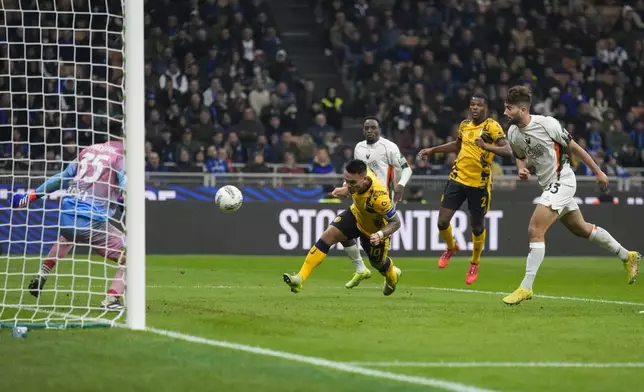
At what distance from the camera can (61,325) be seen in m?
8.82

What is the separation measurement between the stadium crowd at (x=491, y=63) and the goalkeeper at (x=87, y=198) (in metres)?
14.6

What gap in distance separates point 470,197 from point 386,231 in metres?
3.81

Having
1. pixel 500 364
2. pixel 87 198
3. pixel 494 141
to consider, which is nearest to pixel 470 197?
pixel 494 141

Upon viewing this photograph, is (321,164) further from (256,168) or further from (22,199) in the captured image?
(22,199)

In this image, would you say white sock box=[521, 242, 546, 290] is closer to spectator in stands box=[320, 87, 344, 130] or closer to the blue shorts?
the blue shorts

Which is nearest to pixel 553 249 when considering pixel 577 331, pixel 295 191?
pixel 295 191

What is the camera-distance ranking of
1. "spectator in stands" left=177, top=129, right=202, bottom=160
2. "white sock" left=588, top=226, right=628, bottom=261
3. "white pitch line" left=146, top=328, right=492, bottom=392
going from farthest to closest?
"spectator in stands" left=177, top=129, right=202, bottom=160, "white sock" left=588, top=226, right=628, bottom=261, "white pitch line" left=146, top=328, right=492, bottom=392

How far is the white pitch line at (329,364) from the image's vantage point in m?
6.37

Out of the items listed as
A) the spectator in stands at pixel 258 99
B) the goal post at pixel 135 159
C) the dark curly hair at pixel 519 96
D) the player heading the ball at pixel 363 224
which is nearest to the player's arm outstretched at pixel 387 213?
the player heading the ball at pixel 363 224

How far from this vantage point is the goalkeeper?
36.1 feet

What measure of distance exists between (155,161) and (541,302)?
12.3m

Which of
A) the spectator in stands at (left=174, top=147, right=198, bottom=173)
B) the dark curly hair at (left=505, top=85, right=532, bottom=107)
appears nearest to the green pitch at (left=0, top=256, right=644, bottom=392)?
the dark curly hair at (left=505, top=85, right=532, bottom=107)

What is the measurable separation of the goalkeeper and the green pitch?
84 centimetres

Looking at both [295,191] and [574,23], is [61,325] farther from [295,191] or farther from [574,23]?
[574,23]
